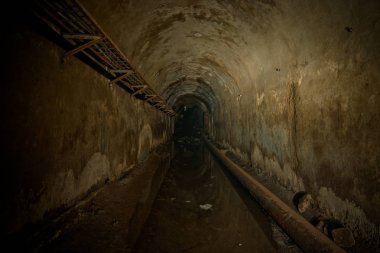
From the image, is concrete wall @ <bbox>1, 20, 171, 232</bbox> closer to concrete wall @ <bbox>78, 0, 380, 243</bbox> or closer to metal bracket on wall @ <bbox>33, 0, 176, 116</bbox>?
metal bracket on wall @ <bbox>33, 0, 176, 116</bbox>

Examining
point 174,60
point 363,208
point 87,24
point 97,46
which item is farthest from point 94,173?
point 174,60

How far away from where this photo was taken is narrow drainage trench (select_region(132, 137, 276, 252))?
358cm

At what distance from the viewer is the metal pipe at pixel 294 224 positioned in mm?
2941

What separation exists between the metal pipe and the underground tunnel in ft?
0.07

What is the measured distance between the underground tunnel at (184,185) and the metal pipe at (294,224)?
0.9 inches

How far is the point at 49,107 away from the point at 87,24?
4.05 feet

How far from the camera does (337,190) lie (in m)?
3.46

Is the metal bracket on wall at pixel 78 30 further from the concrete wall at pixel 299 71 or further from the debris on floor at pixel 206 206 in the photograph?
the debris on floor at pixel 206 206

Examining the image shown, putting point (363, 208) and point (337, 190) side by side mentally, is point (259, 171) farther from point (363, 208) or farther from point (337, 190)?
point (363, 208)

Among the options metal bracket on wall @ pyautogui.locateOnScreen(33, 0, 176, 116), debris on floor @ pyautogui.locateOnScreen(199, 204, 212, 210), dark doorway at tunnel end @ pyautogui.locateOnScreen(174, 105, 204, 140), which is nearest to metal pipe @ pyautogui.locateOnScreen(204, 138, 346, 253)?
debris on floor @ pyautogui.locateOnScreen(199, 204, 212, 210)

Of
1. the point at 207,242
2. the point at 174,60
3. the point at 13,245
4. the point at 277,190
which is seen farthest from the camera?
Answer: the point at 174,60

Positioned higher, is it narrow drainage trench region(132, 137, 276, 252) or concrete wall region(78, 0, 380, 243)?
concrete wall region(78, 0, 380, 243)

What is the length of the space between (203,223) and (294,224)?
165 cm

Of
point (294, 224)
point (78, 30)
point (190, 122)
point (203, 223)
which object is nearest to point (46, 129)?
point (78, 30)
